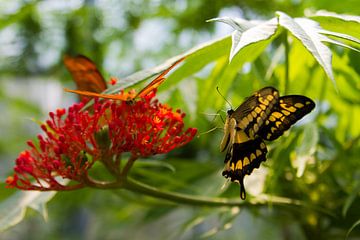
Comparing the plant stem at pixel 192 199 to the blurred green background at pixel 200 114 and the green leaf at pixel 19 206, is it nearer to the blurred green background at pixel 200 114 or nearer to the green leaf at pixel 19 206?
the blurred green background at pixel 200 114

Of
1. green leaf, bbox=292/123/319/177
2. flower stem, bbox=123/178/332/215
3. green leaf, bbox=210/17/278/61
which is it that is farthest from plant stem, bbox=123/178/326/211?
green leaf, bbox=210/17/278/61

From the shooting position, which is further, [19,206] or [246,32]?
[19,206]

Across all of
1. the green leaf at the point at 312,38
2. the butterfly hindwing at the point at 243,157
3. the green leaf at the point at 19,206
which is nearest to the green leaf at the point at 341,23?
the green leaf at the point at 312,38

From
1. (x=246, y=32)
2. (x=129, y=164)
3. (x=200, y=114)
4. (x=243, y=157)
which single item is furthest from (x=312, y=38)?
(x=200, y=114)

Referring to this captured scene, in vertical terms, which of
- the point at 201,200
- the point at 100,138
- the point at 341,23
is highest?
the point at 341,23

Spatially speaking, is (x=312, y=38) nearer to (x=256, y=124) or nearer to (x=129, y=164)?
(x=256, y=124)

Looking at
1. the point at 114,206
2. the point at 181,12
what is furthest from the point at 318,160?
the point at 114,206
